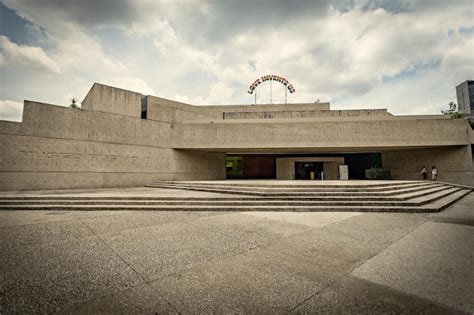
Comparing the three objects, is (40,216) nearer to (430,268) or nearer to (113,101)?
(430,268)

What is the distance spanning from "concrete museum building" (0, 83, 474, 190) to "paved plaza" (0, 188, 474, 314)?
8.46 m

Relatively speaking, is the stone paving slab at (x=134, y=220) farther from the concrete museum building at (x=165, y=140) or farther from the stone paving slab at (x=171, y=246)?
the concrete museum building at (x=165, y=140)

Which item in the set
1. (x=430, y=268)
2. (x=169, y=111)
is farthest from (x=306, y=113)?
(x=430, y=268)

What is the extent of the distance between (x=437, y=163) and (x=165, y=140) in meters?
24.2

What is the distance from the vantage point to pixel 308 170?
2519cm

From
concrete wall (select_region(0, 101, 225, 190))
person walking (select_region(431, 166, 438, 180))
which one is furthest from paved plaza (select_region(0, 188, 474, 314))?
person walking (select_region(431, 166, 438, 180))

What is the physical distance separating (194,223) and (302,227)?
3.03 meters

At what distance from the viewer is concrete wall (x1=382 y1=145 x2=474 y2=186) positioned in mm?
16594

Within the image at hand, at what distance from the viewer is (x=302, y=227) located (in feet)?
17.7

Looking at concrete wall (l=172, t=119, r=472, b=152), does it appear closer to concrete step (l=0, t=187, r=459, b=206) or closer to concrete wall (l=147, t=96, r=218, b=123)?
concrete wall (l=147, t=96, r=218, b=123)

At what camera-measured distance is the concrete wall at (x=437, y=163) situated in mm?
16594

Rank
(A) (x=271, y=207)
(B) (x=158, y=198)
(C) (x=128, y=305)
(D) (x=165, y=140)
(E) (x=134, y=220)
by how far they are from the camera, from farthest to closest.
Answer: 1. (D) (x=165, y=140)
2. (B) (x=158, y=198)
3. (A) (x=271, y=207)
4. (E) (x=134, y=220)
5. (C) (x=128, y=305)

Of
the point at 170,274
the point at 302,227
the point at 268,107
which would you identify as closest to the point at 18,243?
the point at 170,274

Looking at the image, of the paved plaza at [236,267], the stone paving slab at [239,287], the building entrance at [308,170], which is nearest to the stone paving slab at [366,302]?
the paved plaza at [236,267]
